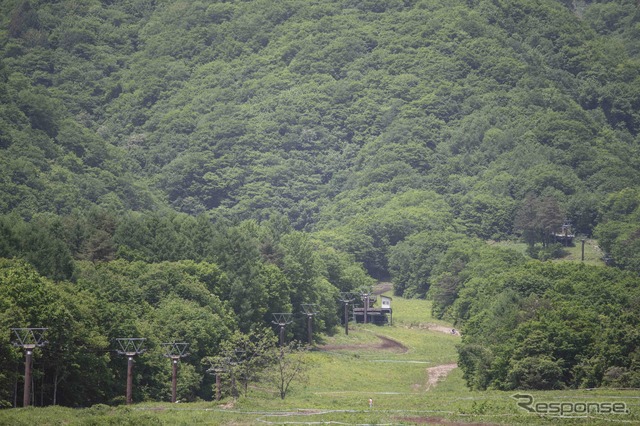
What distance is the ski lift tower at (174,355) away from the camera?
113 metres

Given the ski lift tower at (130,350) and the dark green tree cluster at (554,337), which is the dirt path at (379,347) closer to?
the dark green tree cluster at (554,337)

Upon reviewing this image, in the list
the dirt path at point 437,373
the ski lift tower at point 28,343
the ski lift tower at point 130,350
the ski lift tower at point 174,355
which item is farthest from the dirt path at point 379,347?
the ski lift tower at point 28,343

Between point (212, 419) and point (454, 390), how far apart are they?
3648 centimetres

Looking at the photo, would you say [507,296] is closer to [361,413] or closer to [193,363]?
[193,363]

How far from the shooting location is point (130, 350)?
113312mm

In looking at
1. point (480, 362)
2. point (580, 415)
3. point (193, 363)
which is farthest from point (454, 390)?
point (580, 415)

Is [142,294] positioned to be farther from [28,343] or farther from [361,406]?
[28,343]

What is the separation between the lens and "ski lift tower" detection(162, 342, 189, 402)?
11281 cm

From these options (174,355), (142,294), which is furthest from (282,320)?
(174,355)

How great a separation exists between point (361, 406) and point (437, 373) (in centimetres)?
4026

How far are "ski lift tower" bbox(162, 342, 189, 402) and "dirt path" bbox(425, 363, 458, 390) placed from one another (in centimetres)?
2561

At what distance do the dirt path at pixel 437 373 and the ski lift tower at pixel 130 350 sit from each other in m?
32.5

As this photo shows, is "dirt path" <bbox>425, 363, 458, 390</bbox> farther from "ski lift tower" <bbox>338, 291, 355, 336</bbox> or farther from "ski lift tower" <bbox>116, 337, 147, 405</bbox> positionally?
"ski lift tower" <bbox>116, 337, 147, 405</bbox>

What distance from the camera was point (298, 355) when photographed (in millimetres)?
138750
